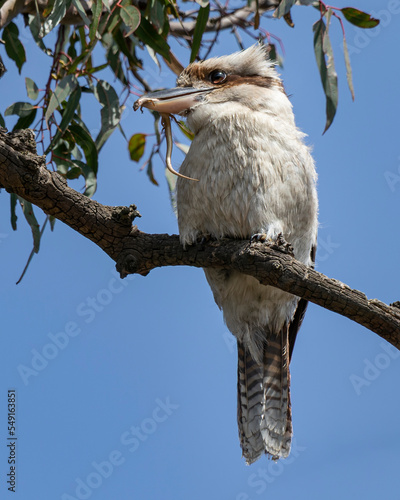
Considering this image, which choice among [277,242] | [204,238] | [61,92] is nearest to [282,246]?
[277,242]

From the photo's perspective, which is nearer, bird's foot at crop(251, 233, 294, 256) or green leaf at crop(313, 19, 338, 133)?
bird's foot at crop(251, 233, 294, 256)

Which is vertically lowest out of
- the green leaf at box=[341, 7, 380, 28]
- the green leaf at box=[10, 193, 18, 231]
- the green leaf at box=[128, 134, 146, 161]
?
the green leaf at box=[10, 193, 18, 231]

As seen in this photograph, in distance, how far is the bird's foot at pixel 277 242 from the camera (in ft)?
8.43

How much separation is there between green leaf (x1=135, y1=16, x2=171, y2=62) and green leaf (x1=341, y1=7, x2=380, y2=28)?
85 centimetres

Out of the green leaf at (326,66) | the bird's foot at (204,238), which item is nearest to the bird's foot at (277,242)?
the bird's foot at (204,238)

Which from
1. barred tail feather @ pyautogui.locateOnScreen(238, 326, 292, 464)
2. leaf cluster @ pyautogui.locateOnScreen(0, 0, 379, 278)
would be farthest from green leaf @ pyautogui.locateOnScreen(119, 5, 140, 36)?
barred tail feather @ pyautogui.locateOnScreen(238, 326, 292, 464)

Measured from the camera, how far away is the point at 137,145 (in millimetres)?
3992

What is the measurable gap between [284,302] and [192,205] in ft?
2.19

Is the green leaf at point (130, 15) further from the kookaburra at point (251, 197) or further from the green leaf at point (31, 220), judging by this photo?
the green leaf at point (31, 220)

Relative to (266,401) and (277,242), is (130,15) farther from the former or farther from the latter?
(266,401)

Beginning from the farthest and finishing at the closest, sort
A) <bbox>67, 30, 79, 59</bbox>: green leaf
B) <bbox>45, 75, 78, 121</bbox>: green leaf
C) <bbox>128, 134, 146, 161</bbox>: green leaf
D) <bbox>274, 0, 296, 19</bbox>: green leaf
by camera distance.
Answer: <bbox>128, 134, 146, 161</bbox>: green leaf < <bbox>67, 30, 79, 59</bbox>: green leaf < <bbox>45, 75, 78, 121</bbox>: green leaf < <bbox>274, 0, 296, 19</bbox>: green leaf

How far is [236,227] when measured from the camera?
9.47 ft

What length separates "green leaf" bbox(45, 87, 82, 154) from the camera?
3088mm

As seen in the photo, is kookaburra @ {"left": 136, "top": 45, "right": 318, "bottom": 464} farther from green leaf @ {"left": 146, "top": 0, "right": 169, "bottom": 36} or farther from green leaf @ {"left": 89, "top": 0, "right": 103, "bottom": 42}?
green leaf @ {"left": 89, "top": 0, "right": 103, "bottom": 42}
